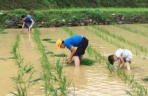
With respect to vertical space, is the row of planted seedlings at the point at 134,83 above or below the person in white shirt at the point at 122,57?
below

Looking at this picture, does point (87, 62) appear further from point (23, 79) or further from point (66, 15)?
point (66, 15)

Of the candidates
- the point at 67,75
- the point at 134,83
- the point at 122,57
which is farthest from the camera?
the point at 122,57

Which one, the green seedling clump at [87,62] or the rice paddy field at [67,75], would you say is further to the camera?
the green seedling clump at [87,62]

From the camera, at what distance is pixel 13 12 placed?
15602 millimetres

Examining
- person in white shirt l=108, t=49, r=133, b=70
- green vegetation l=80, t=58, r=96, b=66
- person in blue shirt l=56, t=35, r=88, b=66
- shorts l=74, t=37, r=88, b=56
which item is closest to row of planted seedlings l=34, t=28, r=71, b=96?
person in blue shirt l=56, t=35, r=88, b=66

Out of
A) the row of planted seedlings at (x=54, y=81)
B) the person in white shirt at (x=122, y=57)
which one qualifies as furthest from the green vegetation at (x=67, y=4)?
the person in white shirt at (x=122, y=57)

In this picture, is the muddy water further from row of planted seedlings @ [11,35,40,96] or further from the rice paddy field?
row of planted seedlings @ [11,35,40,96]

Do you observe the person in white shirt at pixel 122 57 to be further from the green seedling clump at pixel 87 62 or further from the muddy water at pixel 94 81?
the green seedling clump at pixel 87 62

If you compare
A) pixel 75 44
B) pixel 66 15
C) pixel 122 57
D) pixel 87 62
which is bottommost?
pixel 87 62

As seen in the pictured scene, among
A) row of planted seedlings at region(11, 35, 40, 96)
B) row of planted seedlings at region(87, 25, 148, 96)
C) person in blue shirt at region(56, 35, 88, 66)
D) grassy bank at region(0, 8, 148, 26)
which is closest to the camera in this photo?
row of planted seedlings at region(87, 25, 148, 96)

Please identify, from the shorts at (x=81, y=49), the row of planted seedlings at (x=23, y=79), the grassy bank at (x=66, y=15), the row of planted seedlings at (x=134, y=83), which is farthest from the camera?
the grassy bank at (x=66, y=15)

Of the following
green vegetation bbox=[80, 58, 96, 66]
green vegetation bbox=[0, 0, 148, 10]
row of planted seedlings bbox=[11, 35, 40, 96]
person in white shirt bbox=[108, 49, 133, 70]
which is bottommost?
green vegetation bbox=[80, 58, 96, 66]

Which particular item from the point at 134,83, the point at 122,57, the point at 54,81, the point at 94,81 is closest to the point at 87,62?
the point at 122,57

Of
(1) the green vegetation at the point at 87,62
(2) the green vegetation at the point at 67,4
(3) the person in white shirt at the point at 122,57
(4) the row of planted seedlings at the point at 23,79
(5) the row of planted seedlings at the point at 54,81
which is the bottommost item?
(1) the green vegetation at the point at 87,62
